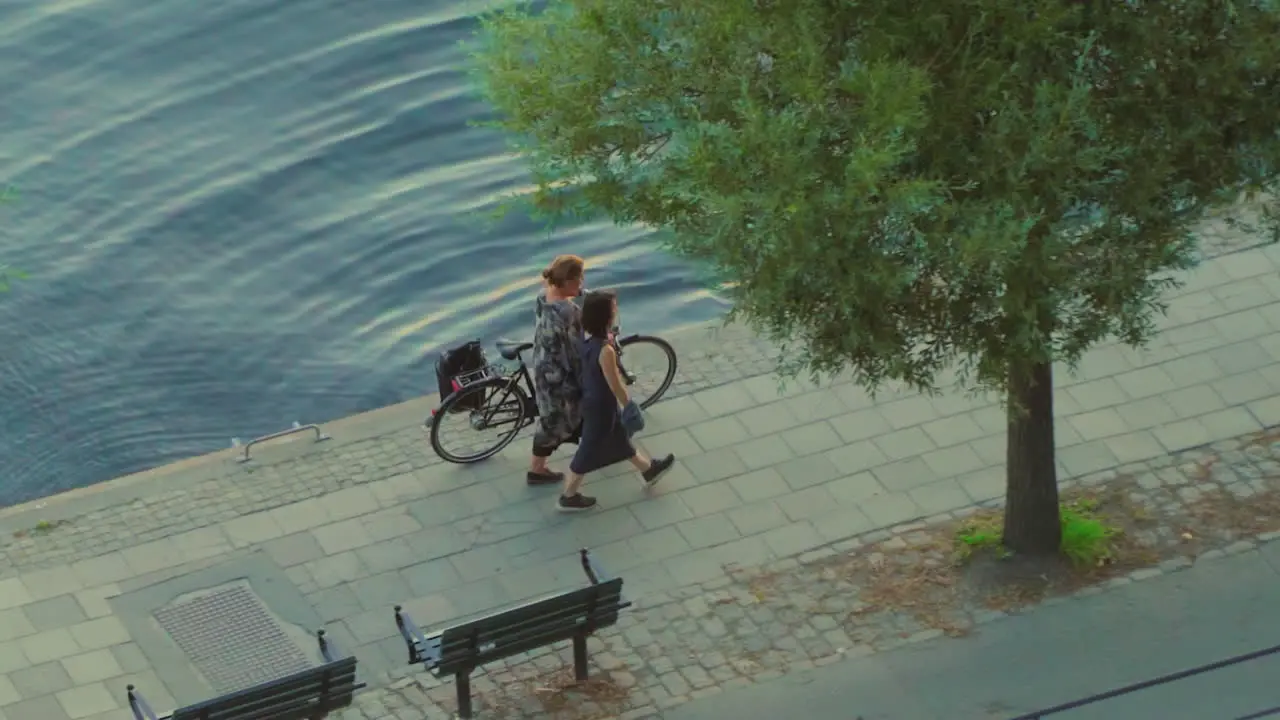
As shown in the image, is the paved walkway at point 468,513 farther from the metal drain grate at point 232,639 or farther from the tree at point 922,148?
the tree at point 922,148

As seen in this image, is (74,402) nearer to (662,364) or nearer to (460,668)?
(662,364)

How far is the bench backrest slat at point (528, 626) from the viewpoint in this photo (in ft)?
36.0

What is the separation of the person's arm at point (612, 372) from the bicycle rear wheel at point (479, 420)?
99cm

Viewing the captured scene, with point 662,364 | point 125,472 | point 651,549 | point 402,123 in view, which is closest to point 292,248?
point 402,123

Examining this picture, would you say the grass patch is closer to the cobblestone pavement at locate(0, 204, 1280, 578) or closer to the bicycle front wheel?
the cobblestone pavement at locate(0, 204, 1280, 578)

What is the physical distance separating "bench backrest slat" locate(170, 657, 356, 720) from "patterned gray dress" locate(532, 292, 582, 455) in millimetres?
2738

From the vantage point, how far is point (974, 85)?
31.4ft

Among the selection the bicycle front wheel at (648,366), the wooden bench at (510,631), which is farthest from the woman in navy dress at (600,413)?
the wooden bench at (510,631)

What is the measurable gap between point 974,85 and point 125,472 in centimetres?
766

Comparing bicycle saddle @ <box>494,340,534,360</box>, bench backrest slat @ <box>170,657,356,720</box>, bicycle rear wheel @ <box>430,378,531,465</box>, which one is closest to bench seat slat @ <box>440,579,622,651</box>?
bench backrest slat @ <box>170,657,356,720</box>

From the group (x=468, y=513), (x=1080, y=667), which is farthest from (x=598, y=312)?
(x=1080, y=667)

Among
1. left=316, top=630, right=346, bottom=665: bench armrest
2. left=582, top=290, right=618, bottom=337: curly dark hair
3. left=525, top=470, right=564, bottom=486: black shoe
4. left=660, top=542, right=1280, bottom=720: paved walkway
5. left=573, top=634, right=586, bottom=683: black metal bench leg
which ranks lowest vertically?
left=660, top=542, right=1280, bottom=720: paved walkway

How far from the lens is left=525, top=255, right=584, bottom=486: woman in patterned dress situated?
12852 mm

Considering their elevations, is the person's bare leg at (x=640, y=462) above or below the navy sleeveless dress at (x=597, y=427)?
below
